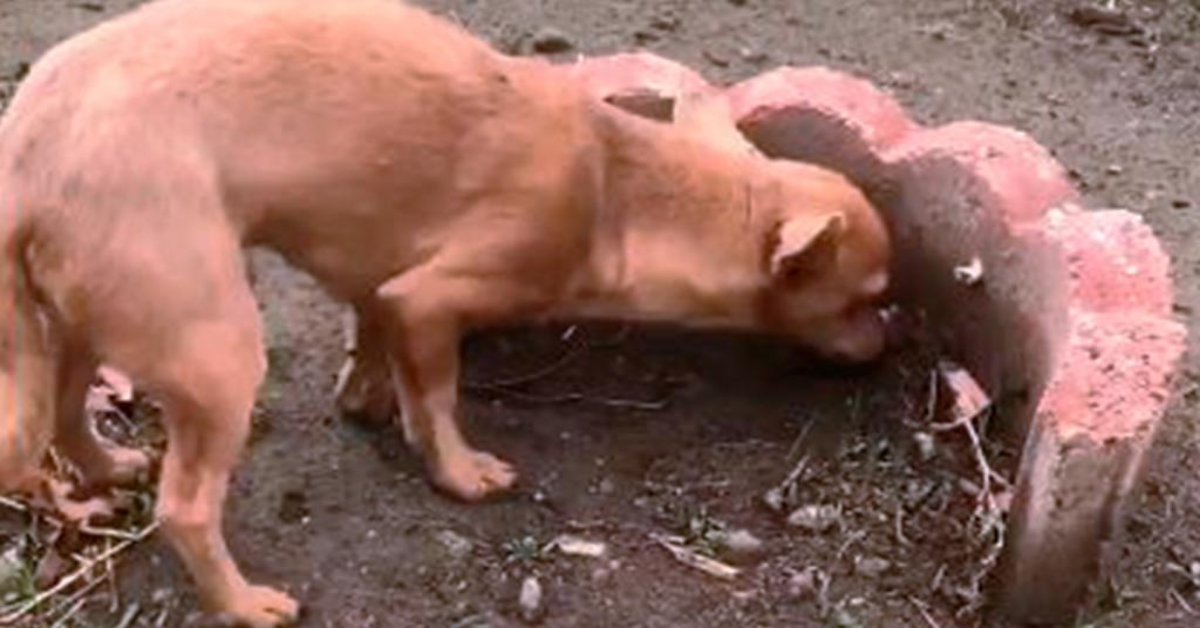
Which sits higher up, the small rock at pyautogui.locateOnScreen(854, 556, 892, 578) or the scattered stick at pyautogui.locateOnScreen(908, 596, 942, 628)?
the small rock at pyautogui.locateOnScreen(854, 556, 892, 578)

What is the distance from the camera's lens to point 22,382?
347 centimetres

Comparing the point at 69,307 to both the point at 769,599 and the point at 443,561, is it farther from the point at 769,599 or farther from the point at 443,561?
the point at 769,599

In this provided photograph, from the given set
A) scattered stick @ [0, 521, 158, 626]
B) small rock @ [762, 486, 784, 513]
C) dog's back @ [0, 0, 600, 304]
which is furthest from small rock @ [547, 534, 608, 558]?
scattered stick @ [0, 521, 158, 626]

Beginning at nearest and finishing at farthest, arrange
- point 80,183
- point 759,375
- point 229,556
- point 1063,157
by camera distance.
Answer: point 80,183 → point 229,556 → point 759,375 → point 1063,157

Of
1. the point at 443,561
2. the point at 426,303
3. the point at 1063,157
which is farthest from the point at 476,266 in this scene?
the point at 1063,157

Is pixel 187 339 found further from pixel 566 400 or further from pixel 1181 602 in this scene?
pixel 1181 602

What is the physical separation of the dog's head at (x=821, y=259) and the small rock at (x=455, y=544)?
0.60m

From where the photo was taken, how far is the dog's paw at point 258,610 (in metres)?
3.60

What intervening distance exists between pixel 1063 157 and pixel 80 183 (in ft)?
7.96

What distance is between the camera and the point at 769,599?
377 cm

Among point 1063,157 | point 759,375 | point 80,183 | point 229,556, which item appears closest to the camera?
point 80,183

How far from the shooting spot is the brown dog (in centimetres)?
334

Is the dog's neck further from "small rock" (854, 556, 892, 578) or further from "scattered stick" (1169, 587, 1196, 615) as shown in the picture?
"scattered stick" (1169, 587, 1196, 615)

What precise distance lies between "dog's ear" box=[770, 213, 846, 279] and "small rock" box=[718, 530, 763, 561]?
406 millimetres
